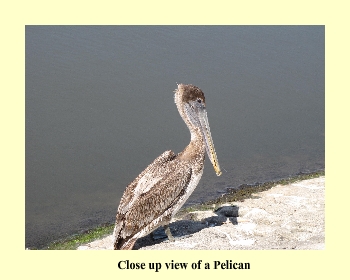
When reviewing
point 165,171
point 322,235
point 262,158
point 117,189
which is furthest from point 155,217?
point 262,158

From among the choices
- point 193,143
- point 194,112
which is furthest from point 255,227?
point 194,112

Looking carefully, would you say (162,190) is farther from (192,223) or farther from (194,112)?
(192,223)

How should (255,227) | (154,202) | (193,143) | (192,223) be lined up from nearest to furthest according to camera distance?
(154,202), (193,143), (255,227), (192,223)

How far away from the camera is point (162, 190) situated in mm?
7965

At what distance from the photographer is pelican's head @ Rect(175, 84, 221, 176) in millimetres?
Answer: 8711

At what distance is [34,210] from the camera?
11242mm

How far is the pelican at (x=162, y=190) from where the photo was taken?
25.8 feet

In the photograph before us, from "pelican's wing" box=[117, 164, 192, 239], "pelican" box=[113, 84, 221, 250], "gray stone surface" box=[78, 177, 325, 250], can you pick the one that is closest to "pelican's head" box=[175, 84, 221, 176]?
"pelican" box=[113, 84, 221, 250]

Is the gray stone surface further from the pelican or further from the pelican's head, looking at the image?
the pelican's head

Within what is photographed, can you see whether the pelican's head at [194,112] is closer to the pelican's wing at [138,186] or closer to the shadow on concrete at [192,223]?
the pelican's wing at [138,186]

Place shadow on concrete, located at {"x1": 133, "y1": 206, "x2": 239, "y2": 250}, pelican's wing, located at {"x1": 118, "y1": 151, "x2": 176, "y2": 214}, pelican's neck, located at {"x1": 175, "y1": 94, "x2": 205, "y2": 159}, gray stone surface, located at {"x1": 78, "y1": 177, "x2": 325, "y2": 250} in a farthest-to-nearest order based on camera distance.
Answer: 1. shadow on concrete, located at {"x1": 133, "y1": 206, "x2": 239, "y2": 250}
2. pelican's neck, located at {"x1": 175, "y1": 94, "x2": 205, "y2": 159}
3. gray stone surface, located at {"x1": 78, "y1": 177, "x2": 325, "y2": 250}
4. pelican's wing, located at {"x1": 118, "y1": 151, "x2": 176, "y2": 214}

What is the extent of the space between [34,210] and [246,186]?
5.70 metres

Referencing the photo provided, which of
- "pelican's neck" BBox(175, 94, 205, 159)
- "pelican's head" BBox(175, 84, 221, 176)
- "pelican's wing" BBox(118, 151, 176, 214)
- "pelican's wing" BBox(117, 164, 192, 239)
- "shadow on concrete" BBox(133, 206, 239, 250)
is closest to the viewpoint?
"pelican's wing" BBox(117, 164, 192, 239)

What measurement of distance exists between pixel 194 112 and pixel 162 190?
1732mm
